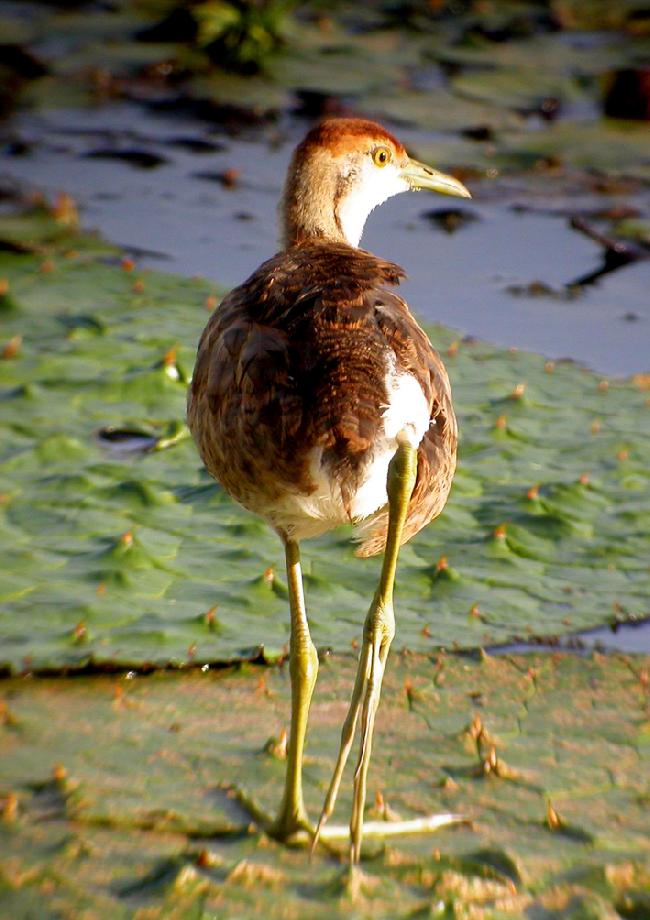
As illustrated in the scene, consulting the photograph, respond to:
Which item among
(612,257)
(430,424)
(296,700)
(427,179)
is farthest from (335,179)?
(612,257)

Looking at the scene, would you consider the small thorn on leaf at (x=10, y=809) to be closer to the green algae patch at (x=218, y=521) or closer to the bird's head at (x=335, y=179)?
the green algae patch at (x=218, y=521)

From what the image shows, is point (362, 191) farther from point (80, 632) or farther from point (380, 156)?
point (80, 632)

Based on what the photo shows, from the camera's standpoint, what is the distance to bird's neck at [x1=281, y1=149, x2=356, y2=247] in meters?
4.19

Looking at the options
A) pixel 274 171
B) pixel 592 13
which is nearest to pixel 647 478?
pixel 274 171

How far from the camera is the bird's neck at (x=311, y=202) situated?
13.8ft

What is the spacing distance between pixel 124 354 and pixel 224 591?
155 cm

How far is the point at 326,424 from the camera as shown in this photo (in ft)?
9.64

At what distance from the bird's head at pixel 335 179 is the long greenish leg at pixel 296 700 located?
110 cm

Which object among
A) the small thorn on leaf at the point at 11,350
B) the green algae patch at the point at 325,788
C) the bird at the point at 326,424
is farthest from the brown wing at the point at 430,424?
the small thorn on leaf at the point at 11,350

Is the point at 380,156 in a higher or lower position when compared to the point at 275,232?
higher

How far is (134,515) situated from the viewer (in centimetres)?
444

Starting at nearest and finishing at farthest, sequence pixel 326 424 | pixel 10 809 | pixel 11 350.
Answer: pixel 326 424, pixel 10 809, pixel 11 350

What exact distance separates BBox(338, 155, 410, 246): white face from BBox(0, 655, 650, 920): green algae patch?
121 cm

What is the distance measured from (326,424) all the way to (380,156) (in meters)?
1.63
